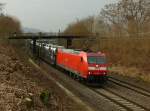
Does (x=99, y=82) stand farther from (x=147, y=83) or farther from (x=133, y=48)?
(x=133, y=48)

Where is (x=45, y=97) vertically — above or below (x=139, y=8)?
below

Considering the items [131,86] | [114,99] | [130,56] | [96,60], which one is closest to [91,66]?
[96,60]

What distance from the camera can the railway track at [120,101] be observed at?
22891 mm

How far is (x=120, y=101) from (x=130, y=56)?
24688 millimetres

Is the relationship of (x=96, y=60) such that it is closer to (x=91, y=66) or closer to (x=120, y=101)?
(x=91, y=66)

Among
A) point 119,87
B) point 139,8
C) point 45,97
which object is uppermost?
point 139,8

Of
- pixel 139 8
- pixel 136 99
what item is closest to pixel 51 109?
pixel 136 99

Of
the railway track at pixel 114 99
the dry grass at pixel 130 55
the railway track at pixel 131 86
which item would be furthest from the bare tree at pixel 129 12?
the railway track at pixel 114 99

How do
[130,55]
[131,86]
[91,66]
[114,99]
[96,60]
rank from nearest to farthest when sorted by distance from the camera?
[114,99] → [131,86] → [91,66] → [96,60] → [130,55]

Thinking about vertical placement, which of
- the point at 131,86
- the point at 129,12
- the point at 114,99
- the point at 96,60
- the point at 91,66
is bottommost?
the point at 131,86

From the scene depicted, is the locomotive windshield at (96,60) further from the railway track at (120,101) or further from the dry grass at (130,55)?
the dry grass at (130,55)

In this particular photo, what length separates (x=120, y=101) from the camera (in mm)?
25797

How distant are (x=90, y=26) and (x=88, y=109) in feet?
262

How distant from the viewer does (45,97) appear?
56.8ft
